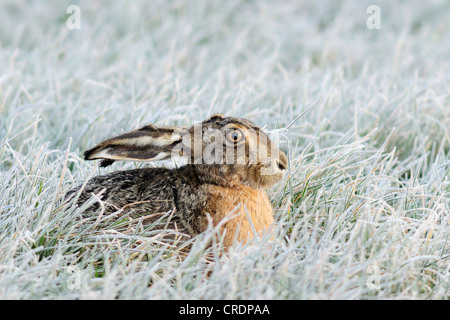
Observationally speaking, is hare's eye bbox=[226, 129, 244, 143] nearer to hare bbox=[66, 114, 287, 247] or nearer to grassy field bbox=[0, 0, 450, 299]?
hare bbox=[66, 114, 287, 247]

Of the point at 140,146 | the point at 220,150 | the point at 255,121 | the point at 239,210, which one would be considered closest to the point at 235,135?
the point at 220,150

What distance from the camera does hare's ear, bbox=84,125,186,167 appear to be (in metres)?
3.77

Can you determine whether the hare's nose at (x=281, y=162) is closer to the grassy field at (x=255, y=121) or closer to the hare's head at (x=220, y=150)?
the hare's head at (x=220, y=150)

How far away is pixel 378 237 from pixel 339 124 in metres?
2.46

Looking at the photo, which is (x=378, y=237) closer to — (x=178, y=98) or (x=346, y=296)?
(x=346, y=296)

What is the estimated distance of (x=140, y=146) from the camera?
12.7ft

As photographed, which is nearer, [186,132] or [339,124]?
[186,132]

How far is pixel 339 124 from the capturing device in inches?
238

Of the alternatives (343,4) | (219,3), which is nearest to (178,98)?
(219,3)

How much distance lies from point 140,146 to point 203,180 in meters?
0.45

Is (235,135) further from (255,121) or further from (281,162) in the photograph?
(255,121)

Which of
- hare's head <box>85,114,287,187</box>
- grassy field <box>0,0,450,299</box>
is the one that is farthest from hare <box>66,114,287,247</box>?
grassy field <box>0,0,450,299</box>

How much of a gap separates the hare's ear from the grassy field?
215 mm

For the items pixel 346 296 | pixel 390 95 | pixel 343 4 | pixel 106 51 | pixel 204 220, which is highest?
pixel 343 4
